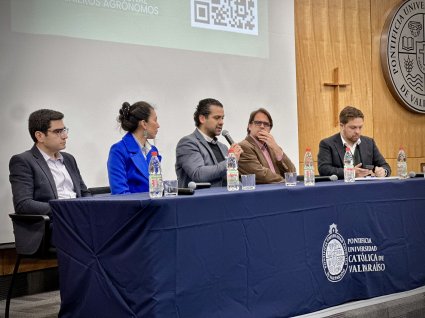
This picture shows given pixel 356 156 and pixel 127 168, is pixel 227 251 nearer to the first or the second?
pixel 127 168

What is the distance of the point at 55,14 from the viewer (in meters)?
4.17

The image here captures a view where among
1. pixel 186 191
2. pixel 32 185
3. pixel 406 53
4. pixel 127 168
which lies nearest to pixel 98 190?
pixel 127 168

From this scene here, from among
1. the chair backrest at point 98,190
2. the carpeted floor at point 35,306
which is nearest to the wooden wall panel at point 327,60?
the chair backrest at point 98,190

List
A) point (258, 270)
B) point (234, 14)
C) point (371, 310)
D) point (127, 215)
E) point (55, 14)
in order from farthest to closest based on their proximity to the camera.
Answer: point (234, 14), point (55, 14), point (371, 310), point (258, 270), point (127, 215)

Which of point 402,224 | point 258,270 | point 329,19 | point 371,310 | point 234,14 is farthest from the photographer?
point 329,19

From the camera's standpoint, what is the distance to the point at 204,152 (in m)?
3.96

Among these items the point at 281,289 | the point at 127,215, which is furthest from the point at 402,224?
the point at 127,215

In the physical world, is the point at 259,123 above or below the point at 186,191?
above

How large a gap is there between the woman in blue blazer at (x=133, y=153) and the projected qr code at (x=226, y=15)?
1403 millimetres

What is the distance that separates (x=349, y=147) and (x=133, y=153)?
5.57 ft

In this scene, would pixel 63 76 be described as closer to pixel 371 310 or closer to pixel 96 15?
pixel 96 15

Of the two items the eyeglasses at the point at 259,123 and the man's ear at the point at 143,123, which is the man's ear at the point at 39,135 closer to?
the man's ear at the point at 143,123

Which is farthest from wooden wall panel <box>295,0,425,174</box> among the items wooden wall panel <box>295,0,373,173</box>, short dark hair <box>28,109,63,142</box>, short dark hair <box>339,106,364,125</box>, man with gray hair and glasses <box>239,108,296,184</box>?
short dark hair <box>28,109,63,142</box>

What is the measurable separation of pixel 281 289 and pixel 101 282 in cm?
86
